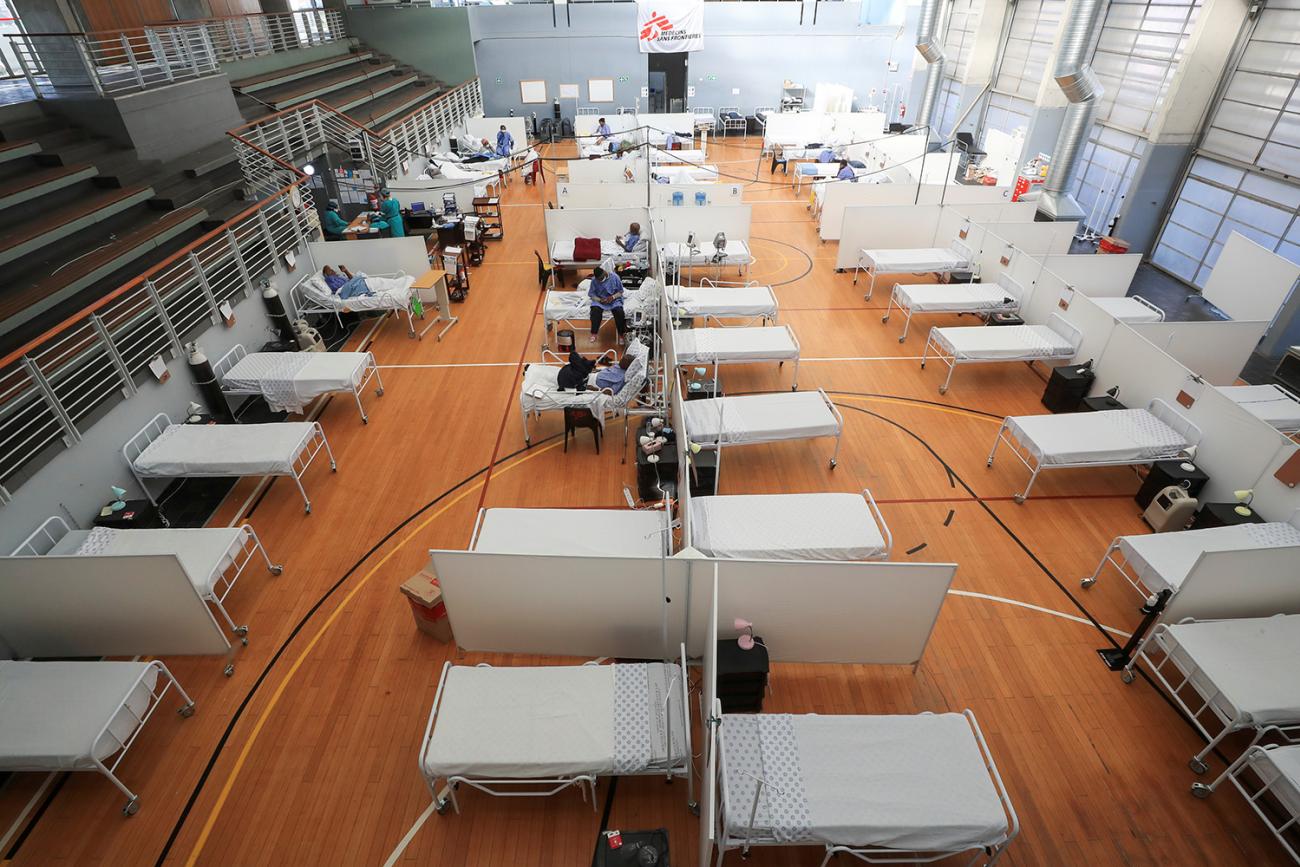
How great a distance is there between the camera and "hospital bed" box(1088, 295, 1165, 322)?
28.4 feet

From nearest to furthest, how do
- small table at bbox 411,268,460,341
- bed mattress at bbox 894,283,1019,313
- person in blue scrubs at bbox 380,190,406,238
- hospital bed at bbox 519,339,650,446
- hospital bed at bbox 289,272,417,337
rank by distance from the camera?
hospital bed at bbox 519,339,650,446 → bed mattress at bbox 894,283,1019,313 → hospital bed at bbox 289,272,417,337 → small table at bbox 411,268,460,341 → person in blue scrubs at bbox 380,190,406,238

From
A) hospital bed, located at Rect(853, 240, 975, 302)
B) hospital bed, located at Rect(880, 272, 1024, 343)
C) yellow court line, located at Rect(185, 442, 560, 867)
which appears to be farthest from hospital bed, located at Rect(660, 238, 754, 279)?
yellow court line, located at Rect(185, 442, 560, 867)

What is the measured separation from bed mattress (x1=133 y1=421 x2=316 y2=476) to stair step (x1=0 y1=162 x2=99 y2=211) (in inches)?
160

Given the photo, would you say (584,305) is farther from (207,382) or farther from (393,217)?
(207,382)

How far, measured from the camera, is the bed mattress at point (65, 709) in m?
4.05

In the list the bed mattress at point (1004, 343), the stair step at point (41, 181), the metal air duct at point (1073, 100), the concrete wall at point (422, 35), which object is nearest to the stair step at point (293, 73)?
the concrete wall at point (422, 35)

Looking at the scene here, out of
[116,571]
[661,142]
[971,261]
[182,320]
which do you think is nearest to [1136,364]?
[971,261]

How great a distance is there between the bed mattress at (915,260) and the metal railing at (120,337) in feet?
31.8

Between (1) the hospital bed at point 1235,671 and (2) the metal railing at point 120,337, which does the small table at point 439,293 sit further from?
(1) the hospital bed at point 1235,671

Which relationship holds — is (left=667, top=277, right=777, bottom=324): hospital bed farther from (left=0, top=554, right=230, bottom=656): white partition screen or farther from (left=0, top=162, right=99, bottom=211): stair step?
(left=0, top=162, right=99, bottom=211): stair step

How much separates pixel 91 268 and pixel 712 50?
21960 mm

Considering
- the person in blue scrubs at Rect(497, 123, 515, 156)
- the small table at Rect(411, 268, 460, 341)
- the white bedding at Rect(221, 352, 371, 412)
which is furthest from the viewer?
the person in blue scrubs at Rect(497, 123, 515, 156)

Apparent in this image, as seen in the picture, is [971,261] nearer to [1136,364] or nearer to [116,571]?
[1136,364]

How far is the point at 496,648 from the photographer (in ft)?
17.1
